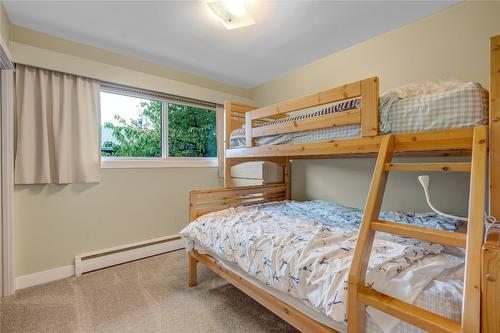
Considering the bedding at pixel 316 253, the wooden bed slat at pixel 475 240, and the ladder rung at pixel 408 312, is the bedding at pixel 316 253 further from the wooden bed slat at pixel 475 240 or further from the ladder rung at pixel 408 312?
the wooden bed slat at pixel 475 240

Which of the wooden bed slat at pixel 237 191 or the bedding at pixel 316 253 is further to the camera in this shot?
the wooden bed slat at pixel 237 191

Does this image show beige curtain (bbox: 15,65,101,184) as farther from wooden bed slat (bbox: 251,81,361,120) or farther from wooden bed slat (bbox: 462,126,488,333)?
wooden bed slat (bbox: 462,126,488,333)

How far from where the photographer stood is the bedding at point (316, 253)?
98 centimetres

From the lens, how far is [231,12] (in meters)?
1.82

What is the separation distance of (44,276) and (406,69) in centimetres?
394

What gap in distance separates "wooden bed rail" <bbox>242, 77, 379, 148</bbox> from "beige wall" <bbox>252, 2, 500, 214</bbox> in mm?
1099

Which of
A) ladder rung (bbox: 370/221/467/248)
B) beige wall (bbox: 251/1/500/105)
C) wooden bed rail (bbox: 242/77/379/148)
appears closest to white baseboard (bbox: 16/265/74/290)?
wooden bed rail (bbox: 242/77/379/148)

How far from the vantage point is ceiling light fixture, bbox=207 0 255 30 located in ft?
5.71

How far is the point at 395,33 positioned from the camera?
230 cm

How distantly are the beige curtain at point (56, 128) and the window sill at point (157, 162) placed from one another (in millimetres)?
151

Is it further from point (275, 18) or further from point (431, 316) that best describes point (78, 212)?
point (431, 316)

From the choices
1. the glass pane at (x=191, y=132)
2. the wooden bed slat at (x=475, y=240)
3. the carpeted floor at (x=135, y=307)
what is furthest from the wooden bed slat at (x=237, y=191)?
the wooden bed slat at (x=475, y=240)

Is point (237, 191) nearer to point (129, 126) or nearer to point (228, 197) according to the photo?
point (228, 197)

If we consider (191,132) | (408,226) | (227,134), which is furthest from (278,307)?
(191,132)
